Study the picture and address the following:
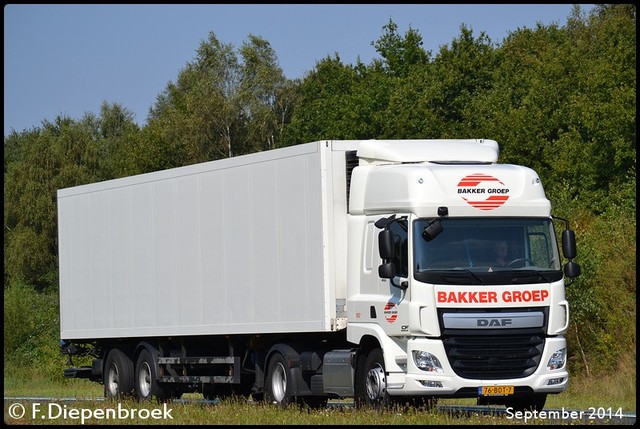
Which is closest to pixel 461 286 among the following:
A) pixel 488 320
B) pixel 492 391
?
pixel 488 320

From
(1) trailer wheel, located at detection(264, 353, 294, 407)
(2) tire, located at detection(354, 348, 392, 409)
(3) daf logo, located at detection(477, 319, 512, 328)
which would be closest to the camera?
(3) daf logo, located at detection(477, 319, 512, 328)

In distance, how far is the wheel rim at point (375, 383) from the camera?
1842 cm

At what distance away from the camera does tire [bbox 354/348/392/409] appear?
18391mm

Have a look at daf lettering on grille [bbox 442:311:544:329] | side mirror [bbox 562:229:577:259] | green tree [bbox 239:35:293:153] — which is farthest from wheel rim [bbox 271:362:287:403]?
green tree [bbox 239:35:293:153]

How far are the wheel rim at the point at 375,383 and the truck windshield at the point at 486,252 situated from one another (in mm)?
1608

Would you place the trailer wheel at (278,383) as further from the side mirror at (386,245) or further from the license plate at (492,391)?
the license plate at (492,391)

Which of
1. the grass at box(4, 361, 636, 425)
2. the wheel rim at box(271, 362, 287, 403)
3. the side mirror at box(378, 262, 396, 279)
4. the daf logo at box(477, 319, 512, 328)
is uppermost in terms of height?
the side mirror at box(378, 262, 396, 279)

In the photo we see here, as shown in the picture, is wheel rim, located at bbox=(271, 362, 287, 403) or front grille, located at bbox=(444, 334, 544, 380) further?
wheel rim, located at bbox=(271, 362, 287, 403)

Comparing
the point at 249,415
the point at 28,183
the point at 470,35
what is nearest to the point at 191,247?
the point at 249,415

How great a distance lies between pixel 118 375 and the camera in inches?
994

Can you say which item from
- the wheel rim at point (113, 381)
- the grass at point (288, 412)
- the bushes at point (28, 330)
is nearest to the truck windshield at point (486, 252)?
the grass at point (288, 412)

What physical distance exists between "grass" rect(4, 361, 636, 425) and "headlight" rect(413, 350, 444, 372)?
0.59m

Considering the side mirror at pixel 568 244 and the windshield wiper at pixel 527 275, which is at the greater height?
the side mirror at pixel 568 244

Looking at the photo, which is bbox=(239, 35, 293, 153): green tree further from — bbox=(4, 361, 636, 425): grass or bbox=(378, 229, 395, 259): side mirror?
bbox=(378, 229, 395, 259): side mirror
